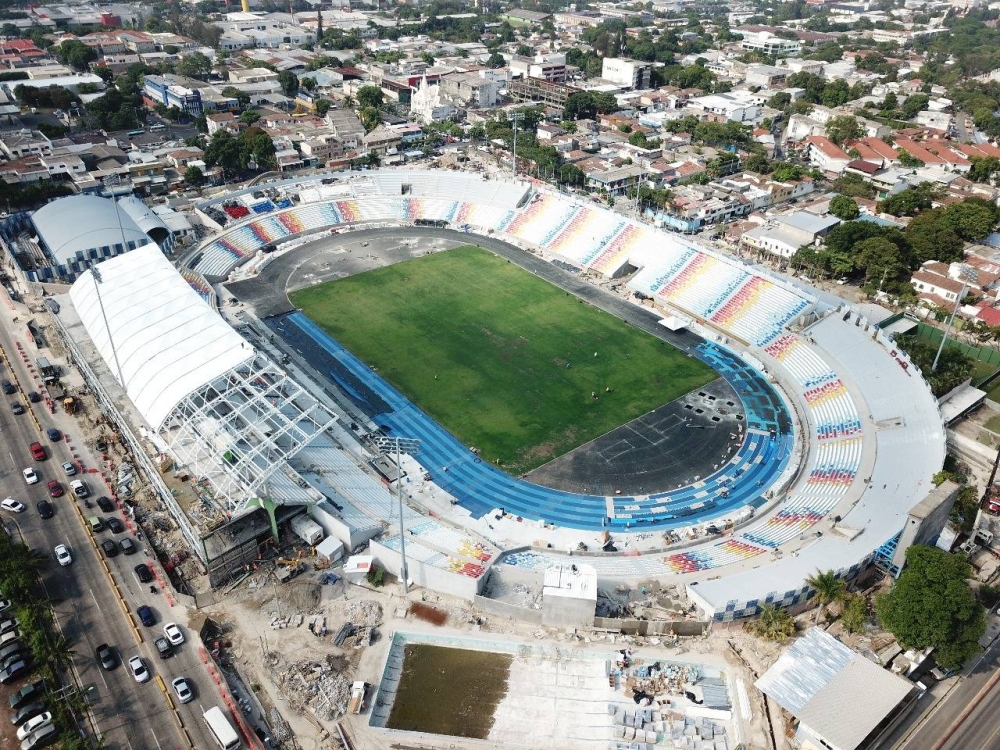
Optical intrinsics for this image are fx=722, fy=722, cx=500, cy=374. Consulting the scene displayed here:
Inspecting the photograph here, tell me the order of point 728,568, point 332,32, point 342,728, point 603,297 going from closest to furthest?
point 342,728, point 728,568, point 603,297, point 332,32

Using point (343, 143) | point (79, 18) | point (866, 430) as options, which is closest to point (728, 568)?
point (866, 430)

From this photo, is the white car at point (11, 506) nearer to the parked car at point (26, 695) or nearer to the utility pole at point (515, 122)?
the parked car at point (26, 695)

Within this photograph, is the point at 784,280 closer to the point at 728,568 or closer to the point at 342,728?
the point at 728,568

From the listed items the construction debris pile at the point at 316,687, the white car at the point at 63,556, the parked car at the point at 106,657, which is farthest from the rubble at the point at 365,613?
the white car at the point at 63,556

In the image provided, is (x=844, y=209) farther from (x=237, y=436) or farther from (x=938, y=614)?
(x=237, y=436)

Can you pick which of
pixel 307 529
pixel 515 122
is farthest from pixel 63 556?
pixel 515 122
